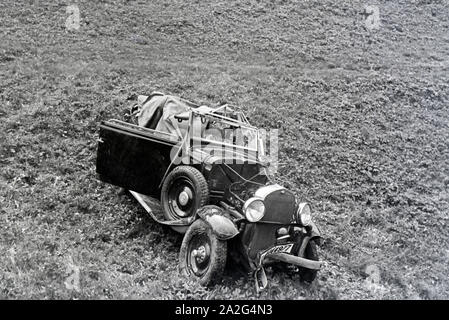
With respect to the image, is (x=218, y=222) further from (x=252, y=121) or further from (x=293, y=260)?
(x=252, y=121)

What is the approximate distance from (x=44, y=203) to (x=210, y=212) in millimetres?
3060

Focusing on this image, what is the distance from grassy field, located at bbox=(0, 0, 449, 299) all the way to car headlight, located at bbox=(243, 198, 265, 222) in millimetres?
854

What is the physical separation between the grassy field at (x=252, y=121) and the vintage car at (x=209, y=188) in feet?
1.36

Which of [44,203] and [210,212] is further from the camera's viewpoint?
[44,203]

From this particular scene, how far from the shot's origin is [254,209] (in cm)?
591

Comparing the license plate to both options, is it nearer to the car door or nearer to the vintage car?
the vintage car

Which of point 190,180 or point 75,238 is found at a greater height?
point 190,180

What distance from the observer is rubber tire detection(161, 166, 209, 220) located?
245 inches

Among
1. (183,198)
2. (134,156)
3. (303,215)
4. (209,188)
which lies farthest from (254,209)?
(134,156)

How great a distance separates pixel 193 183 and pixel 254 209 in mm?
967

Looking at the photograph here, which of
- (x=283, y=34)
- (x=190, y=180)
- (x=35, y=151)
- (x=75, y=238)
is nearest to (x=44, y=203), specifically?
(x=75, y=238)

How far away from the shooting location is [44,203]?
24.2ft
